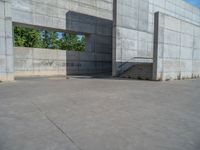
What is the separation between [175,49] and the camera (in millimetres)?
14016

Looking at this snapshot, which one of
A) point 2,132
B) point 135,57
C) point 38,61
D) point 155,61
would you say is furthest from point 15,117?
point 135,57

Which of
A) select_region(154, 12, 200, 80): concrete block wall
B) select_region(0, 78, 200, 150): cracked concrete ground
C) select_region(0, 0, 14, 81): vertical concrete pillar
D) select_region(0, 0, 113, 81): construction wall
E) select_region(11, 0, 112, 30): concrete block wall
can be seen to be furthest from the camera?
select_region(11, 0, 112, 30): concrete block wall

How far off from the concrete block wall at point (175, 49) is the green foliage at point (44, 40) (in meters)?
21.3

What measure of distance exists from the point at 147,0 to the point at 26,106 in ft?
61.0

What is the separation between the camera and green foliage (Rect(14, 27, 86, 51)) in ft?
99.4

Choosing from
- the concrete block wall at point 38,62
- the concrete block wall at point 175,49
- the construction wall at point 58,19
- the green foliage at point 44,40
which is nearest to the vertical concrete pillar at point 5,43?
the construction wall at point 58,19

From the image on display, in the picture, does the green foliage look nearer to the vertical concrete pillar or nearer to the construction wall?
the construction wall

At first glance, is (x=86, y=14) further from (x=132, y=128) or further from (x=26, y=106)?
(x=132, y=128)

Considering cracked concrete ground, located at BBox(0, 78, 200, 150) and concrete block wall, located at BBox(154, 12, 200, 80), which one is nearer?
cracked concrete ground, located at BBox(0, 78, 200, 150)

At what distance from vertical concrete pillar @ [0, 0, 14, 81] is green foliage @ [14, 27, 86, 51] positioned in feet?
64.4

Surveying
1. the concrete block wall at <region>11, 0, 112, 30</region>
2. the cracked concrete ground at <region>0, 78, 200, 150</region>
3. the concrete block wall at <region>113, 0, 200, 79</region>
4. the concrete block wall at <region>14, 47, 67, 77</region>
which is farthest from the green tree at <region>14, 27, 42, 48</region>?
the cracked concrete ground at <region>0, 78, 200, 150</region>

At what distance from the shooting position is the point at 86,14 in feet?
62.0

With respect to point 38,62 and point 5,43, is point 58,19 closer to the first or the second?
point 38,62

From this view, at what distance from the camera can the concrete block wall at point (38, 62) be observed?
581 inches
